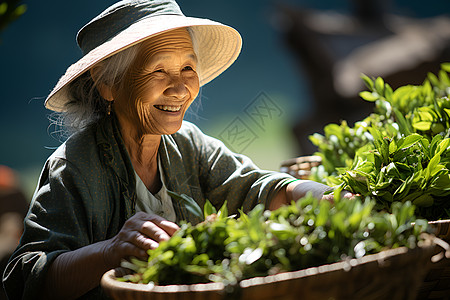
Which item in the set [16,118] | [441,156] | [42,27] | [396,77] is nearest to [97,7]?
[42,27]

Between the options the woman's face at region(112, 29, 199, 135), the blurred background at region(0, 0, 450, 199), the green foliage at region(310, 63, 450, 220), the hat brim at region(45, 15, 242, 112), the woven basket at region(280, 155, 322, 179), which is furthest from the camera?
the blurred background at region(0, 0, 450, 199)

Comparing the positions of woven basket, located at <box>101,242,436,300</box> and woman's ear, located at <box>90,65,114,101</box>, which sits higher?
woman's ear, located at <box>90,65,114,101</box>

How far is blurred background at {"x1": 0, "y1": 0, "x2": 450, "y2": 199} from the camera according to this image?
226 inches

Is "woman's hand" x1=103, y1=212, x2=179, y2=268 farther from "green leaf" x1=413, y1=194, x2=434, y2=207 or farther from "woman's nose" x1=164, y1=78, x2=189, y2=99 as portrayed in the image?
"green leaf" x1=413, y1=194, x2=434, y2=207

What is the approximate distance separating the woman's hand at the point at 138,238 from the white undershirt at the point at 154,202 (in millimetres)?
417

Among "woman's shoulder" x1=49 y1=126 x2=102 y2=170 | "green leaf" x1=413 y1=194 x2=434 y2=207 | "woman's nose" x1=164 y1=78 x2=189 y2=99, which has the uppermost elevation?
"woman's nose" x1=164 y1=78 x2=189 y2=99

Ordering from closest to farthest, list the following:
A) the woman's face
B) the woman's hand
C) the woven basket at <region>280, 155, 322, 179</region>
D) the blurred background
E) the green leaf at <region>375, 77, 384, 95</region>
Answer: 1. the woman's hand
2. the woman's face
3. the green leaf at <region>375, 77, 384, 95</region>
4. the woven basket at <region>280, 155, 322, 179</region>
5. the blurred background

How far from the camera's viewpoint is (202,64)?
5.77 ft

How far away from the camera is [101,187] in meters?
1.35

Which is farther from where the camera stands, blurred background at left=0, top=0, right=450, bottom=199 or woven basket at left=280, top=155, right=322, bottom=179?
blurred background at left=0, top=0, right=450, bottom=199

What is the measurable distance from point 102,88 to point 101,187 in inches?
13.0

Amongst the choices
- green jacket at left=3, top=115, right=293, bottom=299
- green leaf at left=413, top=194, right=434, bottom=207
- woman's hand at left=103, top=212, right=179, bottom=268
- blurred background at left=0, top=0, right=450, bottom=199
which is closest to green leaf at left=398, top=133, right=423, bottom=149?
green leaf at left=413, top=194, right=434, bottom=207

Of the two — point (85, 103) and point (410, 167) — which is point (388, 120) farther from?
point (85, 103)

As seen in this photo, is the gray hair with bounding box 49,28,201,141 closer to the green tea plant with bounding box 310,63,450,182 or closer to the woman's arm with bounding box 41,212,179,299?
the woman's arm with bounding box 41,212,179,299
